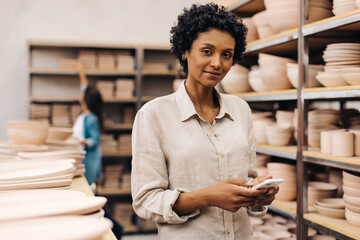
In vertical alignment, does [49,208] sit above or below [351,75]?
below

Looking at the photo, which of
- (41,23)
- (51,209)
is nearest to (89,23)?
(41,23)

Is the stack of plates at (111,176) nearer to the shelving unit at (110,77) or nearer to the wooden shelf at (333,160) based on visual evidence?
the shelving unit at (110,77)

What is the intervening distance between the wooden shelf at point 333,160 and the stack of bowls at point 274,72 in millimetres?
529

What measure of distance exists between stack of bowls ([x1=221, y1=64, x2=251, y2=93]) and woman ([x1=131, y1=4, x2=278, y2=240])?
1393 mm

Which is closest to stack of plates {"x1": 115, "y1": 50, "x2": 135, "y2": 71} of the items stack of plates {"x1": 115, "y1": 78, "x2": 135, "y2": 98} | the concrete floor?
stack of plates {"x1": 115, "y1": 78, "x2": 135, "y2": 98}

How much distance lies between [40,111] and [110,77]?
1188 millimetres

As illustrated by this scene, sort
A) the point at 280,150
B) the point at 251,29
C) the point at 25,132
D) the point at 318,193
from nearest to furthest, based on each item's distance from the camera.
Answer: the point at 25,132
the point at 318,193
the point at 280,150
the point at 251,29

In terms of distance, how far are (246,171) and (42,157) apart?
3.31 ft

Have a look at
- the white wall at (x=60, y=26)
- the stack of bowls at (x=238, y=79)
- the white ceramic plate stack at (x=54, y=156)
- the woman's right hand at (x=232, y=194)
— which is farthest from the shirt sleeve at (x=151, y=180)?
the white wall at (x=60, y=26)

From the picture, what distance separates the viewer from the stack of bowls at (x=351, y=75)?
5.93 ft

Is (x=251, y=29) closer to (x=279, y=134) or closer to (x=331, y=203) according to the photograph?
(x=279, y=134)

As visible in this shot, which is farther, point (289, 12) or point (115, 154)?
point (115, 154)

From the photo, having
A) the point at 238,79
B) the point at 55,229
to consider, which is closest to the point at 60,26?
the point at 238,79

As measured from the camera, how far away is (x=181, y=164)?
131 cm
